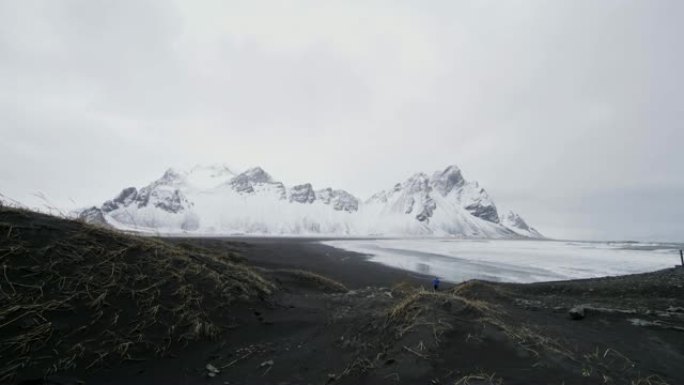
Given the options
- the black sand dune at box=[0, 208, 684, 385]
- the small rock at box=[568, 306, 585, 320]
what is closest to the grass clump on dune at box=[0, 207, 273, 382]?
the black sand dune at box=[0, 208, 684, 385]

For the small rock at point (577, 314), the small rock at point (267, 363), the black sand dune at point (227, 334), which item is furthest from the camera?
the small rock at point (577, 314)

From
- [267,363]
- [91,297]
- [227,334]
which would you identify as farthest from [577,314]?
[91,297]

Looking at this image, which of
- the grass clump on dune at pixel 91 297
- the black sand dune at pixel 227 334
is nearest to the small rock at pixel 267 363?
the black sand dune at pixel 227 334

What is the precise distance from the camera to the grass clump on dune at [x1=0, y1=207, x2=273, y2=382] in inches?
230

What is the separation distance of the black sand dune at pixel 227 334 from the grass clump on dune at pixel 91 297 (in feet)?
0.08

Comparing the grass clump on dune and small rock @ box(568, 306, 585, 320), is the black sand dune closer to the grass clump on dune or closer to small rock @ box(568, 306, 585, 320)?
the grass clump on dune

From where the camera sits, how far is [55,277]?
23.6ft

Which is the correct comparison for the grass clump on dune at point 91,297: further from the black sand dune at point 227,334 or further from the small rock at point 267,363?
the small rock at point 267,363

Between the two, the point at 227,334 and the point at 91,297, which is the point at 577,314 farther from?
the point at 91,297

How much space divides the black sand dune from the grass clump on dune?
0.08 ft

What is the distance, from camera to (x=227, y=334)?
7805 mm

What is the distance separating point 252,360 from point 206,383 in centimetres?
106

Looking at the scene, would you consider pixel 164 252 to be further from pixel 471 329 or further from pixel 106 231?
pixel 471 329

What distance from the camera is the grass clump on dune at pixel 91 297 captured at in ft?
19.2
